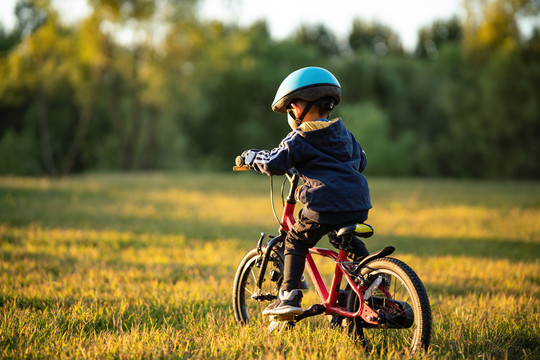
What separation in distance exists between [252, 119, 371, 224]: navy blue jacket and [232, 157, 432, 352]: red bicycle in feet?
0.52

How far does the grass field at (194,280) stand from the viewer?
12.1ft

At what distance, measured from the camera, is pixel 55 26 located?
2672cm

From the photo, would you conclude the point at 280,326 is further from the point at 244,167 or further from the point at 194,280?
the point at 194,280

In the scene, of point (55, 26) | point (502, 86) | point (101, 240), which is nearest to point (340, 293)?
point (101, 240)

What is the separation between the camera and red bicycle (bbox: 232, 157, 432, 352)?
10.8 feet

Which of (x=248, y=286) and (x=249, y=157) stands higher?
(x=249, y=157)

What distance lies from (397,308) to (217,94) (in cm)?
4596

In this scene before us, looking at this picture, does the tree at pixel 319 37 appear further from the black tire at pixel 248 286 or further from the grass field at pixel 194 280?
the black tire at pixel 248 286

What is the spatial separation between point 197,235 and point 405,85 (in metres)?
45.8

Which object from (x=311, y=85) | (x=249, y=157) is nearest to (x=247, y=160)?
(x=249, y=157)

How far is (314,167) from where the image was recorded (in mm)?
3643

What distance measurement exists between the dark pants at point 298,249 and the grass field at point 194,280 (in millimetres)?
456

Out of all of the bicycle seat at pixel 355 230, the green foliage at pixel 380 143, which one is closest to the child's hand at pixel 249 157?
the bicycle seat at pixel 355 230

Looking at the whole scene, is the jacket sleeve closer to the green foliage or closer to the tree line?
the tree line
